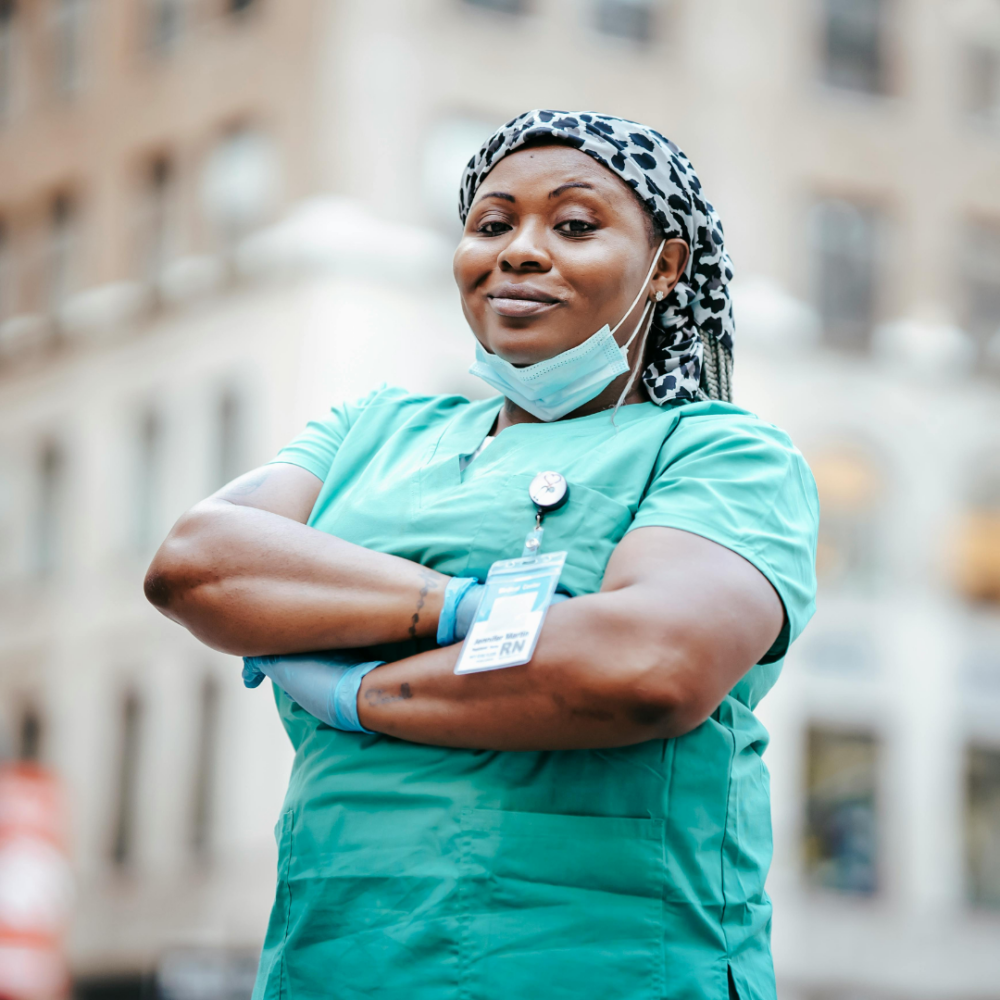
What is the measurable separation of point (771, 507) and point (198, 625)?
766 mm

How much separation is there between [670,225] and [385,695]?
2.65 ft

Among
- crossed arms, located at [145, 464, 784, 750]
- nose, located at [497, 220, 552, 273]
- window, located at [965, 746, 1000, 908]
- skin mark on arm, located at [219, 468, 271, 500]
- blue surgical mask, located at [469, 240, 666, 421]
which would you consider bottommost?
window, located at [965, 746, 1000, 908]

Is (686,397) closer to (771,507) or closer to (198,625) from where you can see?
(771,507)

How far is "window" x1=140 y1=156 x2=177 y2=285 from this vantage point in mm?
22312

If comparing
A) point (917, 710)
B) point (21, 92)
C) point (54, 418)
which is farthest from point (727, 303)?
point (21, 92)

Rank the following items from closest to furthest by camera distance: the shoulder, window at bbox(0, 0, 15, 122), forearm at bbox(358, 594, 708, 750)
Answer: forearm at bbox(358, 594, 708, 750)
the shoulder
window at bbox(0, 0, 15, 122)

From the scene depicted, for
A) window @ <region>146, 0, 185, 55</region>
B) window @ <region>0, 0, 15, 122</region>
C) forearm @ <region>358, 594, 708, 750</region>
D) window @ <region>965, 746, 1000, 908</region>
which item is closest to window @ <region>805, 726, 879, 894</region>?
window @ <region>965, 746, 1000, 908</region>

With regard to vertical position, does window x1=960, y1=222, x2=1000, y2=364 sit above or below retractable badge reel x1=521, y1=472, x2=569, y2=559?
above

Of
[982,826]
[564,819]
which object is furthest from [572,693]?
[982,826]

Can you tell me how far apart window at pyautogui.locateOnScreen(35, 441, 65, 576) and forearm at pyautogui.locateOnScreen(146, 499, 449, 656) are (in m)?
21.5

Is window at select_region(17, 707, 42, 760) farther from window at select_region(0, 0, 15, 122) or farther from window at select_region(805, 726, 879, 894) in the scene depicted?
window at select_region(805, 726, 879, 894)

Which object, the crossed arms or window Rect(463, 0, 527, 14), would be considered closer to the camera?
the crossed arms

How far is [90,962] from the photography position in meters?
21.7

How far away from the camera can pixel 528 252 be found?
245cm
